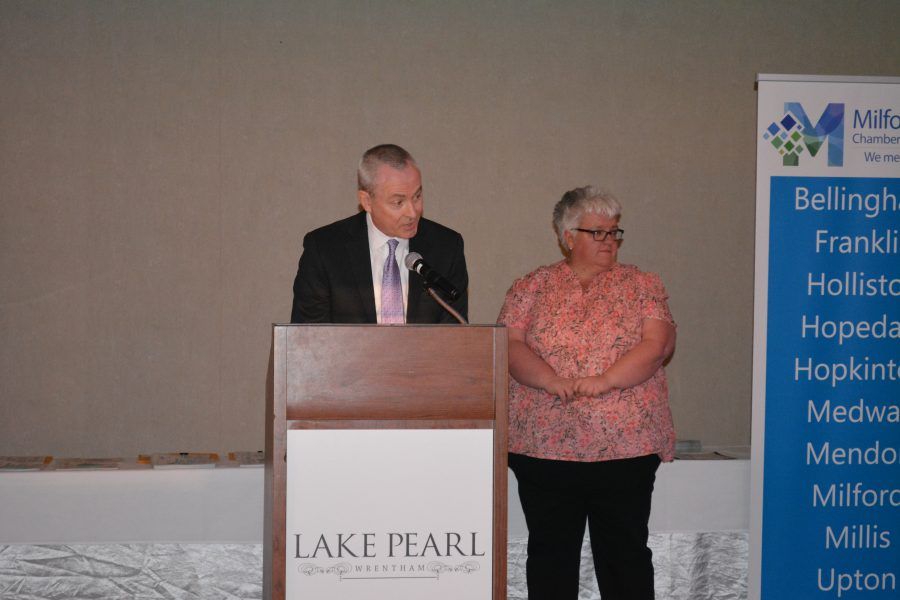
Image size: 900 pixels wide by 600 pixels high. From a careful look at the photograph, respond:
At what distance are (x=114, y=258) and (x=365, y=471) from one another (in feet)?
8.23

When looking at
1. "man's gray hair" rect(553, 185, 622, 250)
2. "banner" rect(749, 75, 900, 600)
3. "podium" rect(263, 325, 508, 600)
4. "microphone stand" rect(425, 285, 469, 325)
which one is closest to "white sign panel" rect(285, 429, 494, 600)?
"podium" rect(263, 325, 508, 600)

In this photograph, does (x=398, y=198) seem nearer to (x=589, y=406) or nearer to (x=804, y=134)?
(x=589, y=406)

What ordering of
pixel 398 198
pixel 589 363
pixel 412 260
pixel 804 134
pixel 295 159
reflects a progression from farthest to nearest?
pixel 295 159 < pixel 804 134 < pixel 589 363 < pixel 398 198 < pixel 412 260

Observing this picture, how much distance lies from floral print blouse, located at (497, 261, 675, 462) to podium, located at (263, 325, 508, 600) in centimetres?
74

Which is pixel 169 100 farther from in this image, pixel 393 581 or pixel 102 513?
pixel 393 581

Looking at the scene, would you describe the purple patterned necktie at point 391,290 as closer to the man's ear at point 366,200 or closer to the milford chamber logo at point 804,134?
the man's ear at point 366,200

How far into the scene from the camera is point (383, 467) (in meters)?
2.21

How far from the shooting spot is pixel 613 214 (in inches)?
121

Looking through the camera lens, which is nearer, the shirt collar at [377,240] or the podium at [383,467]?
the podium at [383,467]

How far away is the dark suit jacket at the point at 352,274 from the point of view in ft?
9.24

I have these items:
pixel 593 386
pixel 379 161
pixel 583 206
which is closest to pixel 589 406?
pixel 593 386

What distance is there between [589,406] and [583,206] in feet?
2.09

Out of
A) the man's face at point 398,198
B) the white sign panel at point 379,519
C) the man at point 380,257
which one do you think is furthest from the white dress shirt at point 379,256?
the white sign panel at point 379,519

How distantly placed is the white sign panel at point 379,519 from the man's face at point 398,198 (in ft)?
2.40
